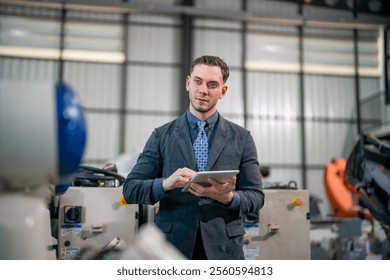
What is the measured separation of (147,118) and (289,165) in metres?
2.10

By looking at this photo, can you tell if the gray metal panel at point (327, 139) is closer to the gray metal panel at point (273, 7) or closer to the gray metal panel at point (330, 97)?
the gray metal panel at point (330, 97)

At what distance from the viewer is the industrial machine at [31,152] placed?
57 cm

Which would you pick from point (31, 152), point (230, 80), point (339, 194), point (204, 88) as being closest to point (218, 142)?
point (204, 88)

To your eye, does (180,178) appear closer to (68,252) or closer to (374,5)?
(68,252)

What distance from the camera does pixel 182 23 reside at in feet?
18.7

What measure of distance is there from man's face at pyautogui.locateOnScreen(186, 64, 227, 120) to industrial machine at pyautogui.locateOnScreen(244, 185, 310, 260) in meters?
0.84

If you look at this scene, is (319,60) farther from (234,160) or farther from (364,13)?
(234,160)

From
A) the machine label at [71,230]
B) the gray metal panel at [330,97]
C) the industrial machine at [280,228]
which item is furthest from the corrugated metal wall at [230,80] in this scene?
the machine label at [71,230]

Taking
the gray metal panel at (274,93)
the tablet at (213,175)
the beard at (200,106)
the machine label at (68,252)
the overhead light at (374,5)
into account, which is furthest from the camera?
the gray metal panel at (274,93)

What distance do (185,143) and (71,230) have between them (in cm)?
82

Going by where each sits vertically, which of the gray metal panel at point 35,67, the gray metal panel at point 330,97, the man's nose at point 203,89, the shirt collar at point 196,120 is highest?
the gray metal panel at point 35,67

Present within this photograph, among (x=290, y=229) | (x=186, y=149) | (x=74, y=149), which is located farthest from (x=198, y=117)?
(x=290, y=229)

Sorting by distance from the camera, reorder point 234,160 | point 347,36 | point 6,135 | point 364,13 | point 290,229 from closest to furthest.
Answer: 1. point 6,135
2. point 234,160
3. point 290,229
4. point 364,13
5. point 347,36

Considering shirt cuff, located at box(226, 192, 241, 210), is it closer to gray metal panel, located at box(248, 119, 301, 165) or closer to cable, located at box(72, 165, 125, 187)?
cable, located at box(72, 165, 125, 187)
